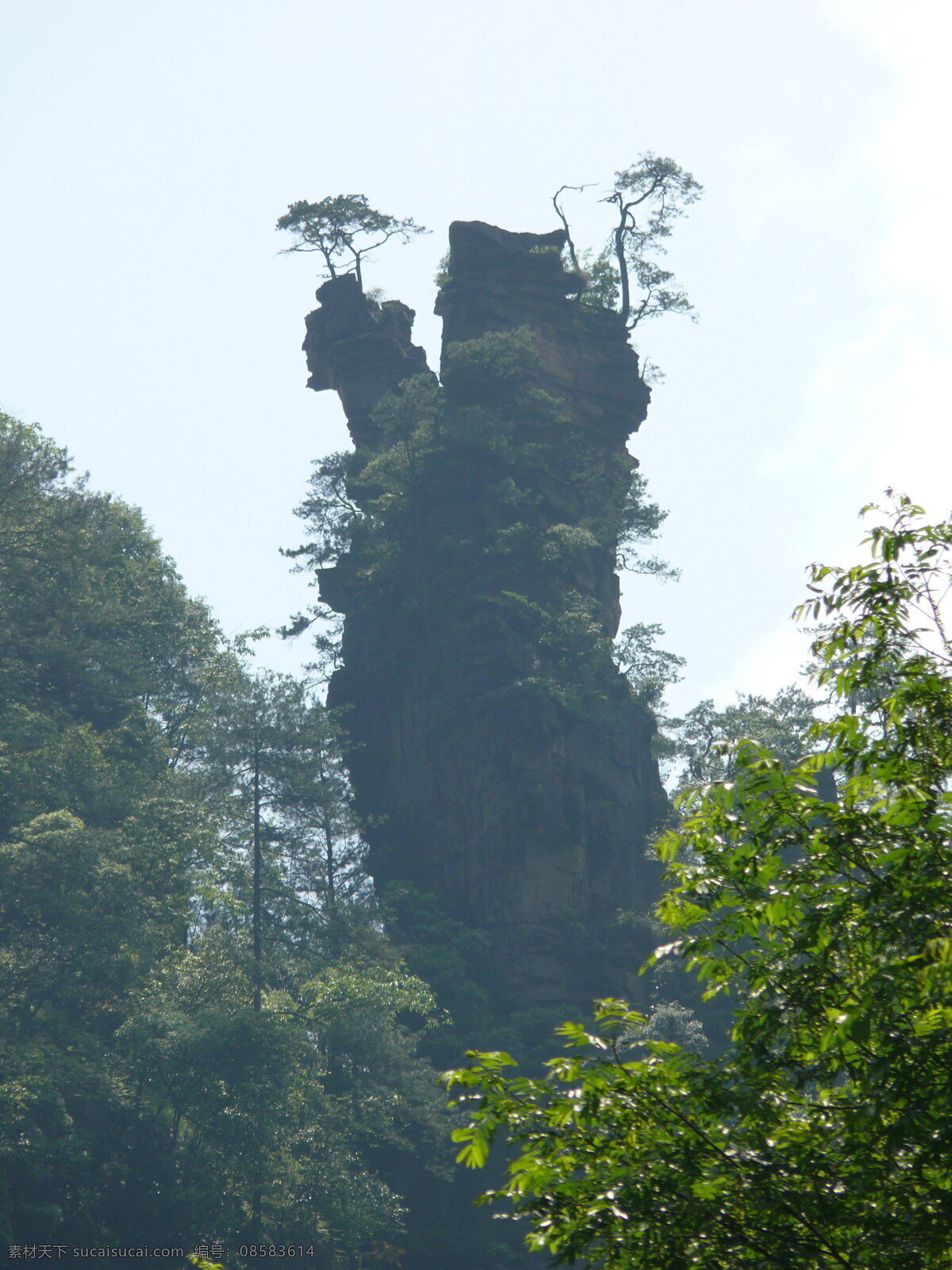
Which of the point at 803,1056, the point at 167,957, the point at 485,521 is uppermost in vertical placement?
the point at 485,521

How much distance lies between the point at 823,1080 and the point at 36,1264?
21273 millimetres

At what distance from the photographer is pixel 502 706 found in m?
38.8

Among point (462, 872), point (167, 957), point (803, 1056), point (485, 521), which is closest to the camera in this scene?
point (803, 1056)

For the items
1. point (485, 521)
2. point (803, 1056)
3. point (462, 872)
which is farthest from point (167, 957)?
point (803, 1056)

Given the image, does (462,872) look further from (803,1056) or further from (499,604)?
(803,1056)

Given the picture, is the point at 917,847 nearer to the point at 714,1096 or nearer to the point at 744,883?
the point at 744,883

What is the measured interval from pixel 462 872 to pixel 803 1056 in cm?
3254

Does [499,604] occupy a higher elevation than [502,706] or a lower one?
higher

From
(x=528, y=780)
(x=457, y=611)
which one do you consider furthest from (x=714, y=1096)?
(x=457, y=611)

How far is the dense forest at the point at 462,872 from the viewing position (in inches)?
244

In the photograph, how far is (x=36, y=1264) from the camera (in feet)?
75.1

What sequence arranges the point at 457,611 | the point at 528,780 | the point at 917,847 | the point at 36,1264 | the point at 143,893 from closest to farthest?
1. the point at 917,847
2. the point at 36,1264
3. the point at 143,893
4. the point at 528,780
5. the point at 457,611

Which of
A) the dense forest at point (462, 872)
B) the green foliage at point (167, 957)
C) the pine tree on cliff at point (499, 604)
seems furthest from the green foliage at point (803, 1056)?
the pine tree on cliff at point (499, 604)

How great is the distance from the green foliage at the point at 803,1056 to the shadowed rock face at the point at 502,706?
29.8m
